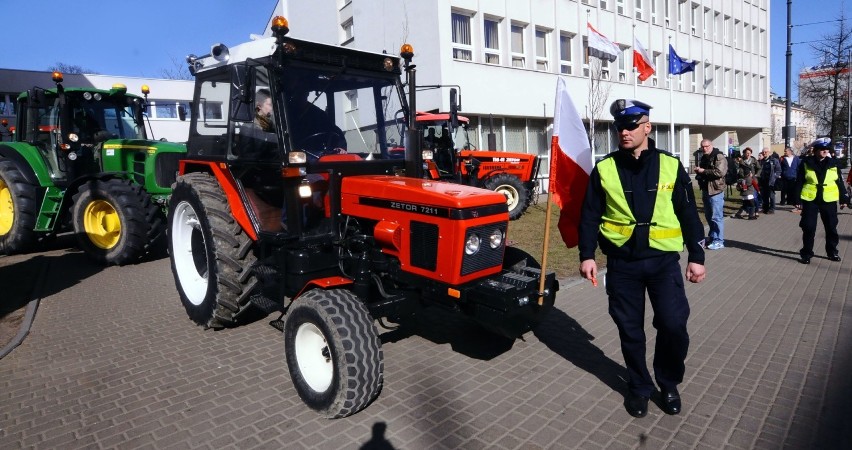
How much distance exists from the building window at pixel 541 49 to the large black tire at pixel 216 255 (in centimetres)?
1696

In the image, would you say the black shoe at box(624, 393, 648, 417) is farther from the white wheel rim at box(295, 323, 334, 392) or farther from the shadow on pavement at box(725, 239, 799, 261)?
the shadow on pavement at box(725, 239, 799, 261)

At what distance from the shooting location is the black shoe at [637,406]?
345 centimetres

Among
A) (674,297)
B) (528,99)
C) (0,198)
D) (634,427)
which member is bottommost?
(634,427)

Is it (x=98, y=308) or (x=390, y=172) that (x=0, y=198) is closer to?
(x=98, y=308)

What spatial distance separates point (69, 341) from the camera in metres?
5.28

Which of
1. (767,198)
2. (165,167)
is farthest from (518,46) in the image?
(165,167)

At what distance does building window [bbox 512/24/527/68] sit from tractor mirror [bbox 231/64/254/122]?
52.5 ft

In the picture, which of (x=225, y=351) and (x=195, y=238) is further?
(x=195, y=238)

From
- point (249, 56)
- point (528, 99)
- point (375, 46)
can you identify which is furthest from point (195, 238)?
point (528, 99)

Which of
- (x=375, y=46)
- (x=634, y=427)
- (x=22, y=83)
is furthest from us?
(x=22, y=83)

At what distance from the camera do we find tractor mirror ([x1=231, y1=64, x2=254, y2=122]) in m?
4.05

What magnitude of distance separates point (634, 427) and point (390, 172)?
2.71 metres

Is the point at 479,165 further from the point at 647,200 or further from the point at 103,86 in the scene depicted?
the point at 103,86

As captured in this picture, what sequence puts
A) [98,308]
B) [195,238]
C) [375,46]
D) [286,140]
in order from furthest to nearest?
[375,46], [98,308], [195,238], [286,140]
